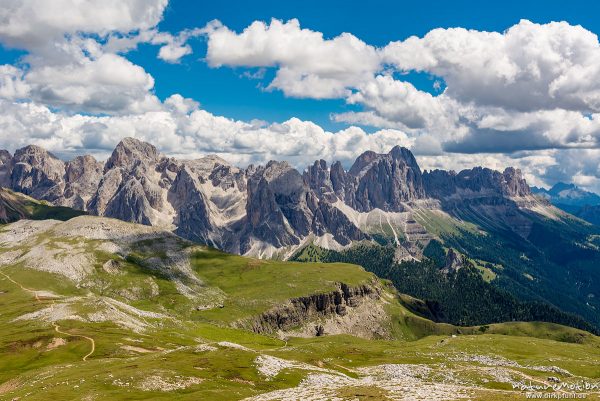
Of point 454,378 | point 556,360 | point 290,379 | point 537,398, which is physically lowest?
point 556,360

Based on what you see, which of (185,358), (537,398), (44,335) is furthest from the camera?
(44,335)

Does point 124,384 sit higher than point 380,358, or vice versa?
point 124,384

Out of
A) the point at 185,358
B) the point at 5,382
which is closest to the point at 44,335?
the point at 5,382

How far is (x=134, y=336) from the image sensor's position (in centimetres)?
16925

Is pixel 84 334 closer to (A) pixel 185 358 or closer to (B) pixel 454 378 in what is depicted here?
(A) pixel 185 358

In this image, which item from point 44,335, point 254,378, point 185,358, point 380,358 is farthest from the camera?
point 380,358

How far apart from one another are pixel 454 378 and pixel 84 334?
359 ft

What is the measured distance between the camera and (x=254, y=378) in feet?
327

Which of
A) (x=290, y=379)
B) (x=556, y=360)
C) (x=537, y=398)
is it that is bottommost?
(x=556, y=360)

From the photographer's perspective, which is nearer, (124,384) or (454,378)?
(124,384)

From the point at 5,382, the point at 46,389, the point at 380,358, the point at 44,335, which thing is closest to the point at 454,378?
the point at 380,358

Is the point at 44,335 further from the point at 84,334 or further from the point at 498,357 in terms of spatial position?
the point at 498,357

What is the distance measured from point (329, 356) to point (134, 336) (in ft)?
213

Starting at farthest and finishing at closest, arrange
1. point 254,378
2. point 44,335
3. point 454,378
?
point 44,335 → point 454,378 → point 254,378
